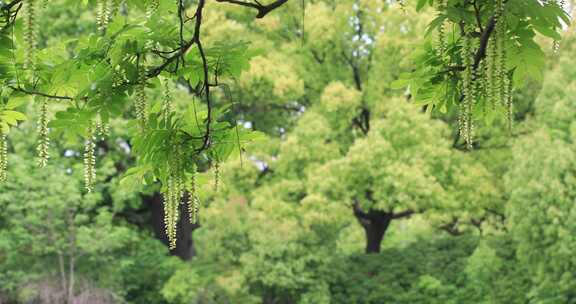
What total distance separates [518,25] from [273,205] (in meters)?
13.3

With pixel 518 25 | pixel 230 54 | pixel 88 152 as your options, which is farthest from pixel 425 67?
pixel 88 152

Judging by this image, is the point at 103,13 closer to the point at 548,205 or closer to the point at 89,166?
the point at 89,166

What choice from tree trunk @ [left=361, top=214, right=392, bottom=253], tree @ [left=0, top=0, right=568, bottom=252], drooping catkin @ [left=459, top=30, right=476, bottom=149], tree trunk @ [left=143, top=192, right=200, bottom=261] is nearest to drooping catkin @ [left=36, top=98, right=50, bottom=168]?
tree @ [left=0, top=0, right=568, bottom=252]

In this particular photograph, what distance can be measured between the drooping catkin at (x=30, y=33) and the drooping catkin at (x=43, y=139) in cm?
51

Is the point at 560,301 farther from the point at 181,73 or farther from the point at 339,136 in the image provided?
the point at 181,73

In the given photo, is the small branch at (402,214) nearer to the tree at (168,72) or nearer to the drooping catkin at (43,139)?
the tree at (168,72)

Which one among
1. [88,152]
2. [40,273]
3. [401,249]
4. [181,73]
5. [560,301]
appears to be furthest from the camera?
[401,249]

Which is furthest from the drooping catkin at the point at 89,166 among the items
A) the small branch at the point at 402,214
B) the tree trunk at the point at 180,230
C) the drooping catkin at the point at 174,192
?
the tree trunk at the point at 180,230

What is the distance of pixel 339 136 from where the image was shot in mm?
18875

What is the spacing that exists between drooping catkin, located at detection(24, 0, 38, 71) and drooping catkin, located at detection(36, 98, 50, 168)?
509 mm

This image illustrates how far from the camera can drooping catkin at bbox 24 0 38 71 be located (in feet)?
7.14

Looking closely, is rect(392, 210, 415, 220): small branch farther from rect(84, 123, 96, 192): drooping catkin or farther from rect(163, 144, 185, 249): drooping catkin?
rect(84, 123, 96, 192): drooping catkin

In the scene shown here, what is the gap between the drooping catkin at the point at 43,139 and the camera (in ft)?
8.80

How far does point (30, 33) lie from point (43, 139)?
598 millimetres
